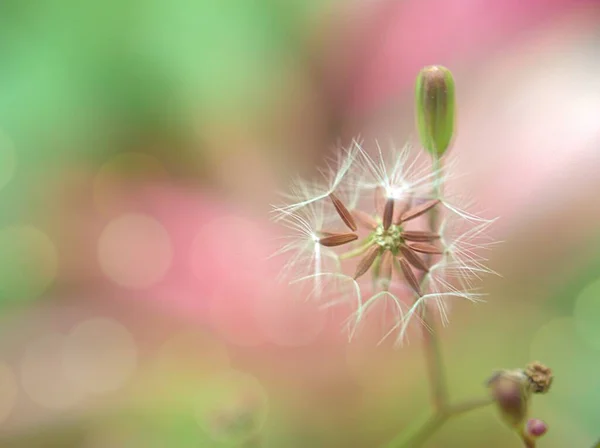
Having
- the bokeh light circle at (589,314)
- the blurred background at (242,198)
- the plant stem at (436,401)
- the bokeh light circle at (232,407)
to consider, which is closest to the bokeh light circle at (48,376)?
the blurred background at (242,198)

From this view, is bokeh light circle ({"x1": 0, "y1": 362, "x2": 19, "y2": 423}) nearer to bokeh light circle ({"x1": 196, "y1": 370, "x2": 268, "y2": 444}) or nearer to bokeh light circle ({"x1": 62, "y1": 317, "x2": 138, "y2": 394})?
bokeh light circle ({"x1": 62, "y1": 317, "x2": 138, "y2": 394})

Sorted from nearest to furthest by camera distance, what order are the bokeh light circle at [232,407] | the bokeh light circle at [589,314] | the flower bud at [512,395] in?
the flower bud at [512,395] < the bokeh light circle at [232,407] < the bokeh light circle at [589,314]

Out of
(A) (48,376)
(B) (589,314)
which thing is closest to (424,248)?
(B) (589,314)

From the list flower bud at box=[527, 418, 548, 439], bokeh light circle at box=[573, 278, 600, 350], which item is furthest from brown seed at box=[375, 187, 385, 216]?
bokeh light circle at box=[573, 278, 600, 350]

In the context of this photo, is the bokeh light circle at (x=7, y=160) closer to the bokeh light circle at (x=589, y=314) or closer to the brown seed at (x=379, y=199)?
the brown seed at (x=379, y=199)

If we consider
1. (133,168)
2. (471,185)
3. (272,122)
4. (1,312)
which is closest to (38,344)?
(1,312)

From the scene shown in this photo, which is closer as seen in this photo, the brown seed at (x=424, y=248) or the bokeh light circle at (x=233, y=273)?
the brown seed at (x=424, y=248)

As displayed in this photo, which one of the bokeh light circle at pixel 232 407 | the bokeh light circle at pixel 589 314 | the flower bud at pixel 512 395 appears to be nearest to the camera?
the flower bud at pixel 512 395
